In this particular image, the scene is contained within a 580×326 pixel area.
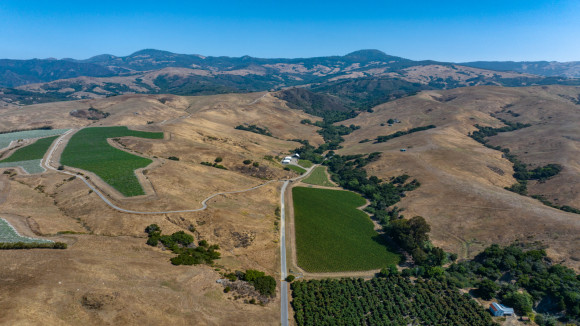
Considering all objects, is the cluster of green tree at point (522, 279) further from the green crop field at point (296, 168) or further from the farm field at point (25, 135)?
the farm field at point (25, 135)

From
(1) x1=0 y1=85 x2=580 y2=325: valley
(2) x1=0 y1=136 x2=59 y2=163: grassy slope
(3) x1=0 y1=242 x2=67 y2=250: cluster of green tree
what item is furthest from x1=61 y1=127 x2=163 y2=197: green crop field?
(3) x1=0 y1=242 x2=67 y2=250: cluster of green tree

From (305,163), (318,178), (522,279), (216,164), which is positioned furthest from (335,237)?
(305,163)

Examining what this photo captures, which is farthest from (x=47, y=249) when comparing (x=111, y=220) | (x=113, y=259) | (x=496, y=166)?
(x=496, y=166)

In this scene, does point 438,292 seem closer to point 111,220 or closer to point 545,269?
point 545,269

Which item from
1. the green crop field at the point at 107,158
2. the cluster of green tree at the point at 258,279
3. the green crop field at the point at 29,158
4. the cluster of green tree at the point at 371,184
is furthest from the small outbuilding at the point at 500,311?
the green crop field at the point at 29,158

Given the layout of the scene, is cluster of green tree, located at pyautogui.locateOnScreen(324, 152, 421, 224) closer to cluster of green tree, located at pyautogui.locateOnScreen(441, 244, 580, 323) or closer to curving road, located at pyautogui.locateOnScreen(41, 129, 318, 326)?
curving road, located at pyautogui.locateOnScreen(41, 129, 318, 326)
